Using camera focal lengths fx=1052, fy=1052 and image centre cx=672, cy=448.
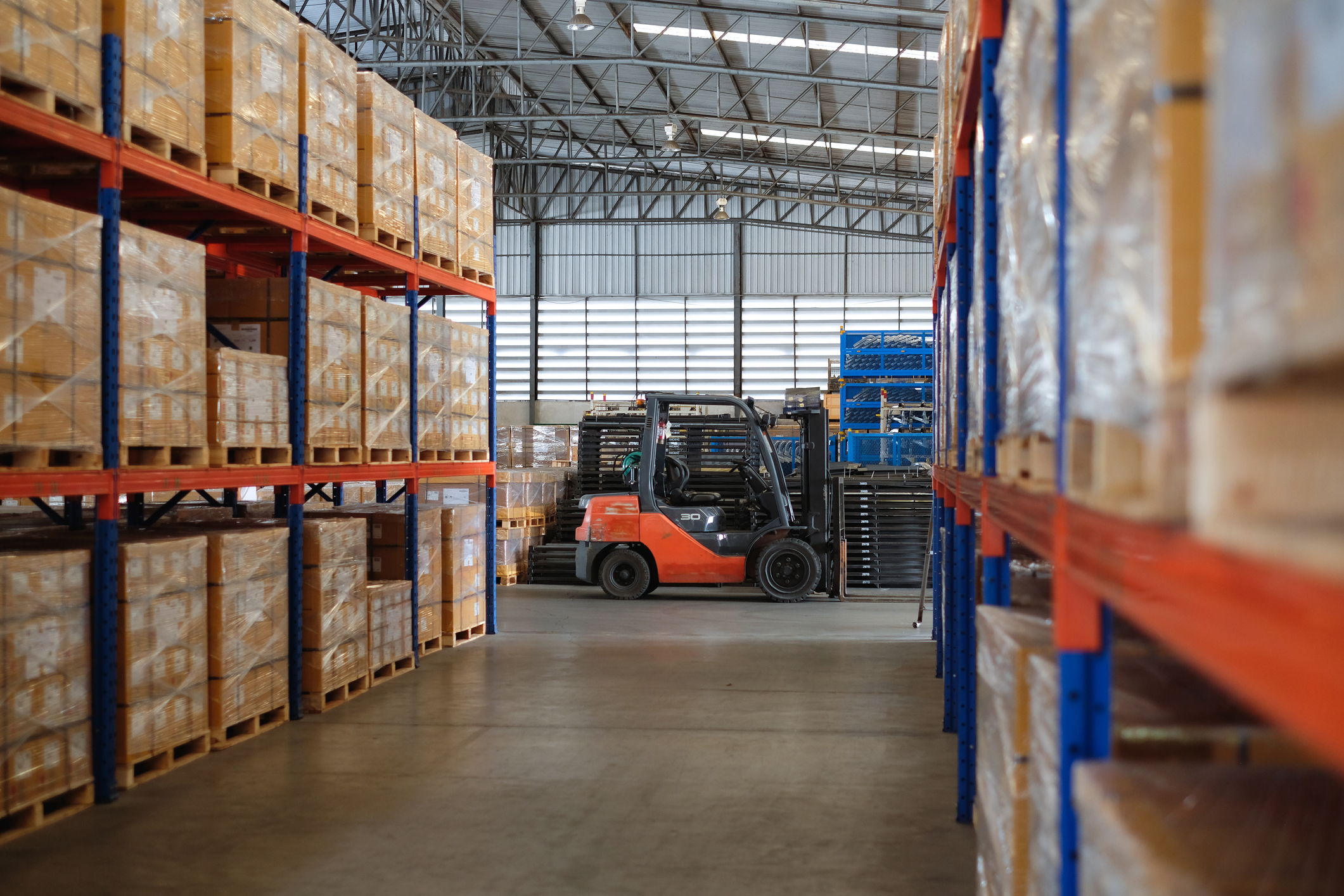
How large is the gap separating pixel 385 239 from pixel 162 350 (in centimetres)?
278

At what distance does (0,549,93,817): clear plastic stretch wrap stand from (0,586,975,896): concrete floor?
0.81 feet

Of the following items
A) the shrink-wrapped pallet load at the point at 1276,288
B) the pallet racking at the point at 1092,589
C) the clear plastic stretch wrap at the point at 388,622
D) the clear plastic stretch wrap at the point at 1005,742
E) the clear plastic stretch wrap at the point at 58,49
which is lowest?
the clear plastic stretch wrap at the point at 388,622

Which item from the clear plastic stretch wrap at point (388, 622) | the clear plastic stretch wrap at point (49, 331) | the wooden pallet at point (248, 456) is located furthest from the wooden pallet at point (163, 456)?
the clear plastic stretch wrap at point (388, 622)

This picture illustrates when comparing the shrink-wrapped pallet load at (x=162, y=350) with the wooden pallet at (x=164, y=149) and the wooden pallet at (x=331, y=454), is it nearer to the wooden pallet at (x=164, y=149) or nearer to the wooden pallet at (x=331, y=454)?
the wooden pallet at (x=164, y=149)

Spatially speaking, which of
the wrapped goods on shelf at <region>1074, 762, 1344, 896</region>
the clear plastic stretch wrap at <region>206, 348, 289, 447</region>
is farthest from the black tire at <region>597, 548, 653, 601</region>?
the wrapped goods on shelf at <region>1074, 762, 1344, 896</region>

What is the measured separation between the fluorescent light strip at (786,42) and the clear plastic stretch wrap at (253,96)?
9.54m

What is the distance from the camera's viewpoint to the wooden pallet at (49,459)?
4492mm

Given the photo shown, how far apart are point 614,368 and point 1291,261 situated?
2414 centimetres

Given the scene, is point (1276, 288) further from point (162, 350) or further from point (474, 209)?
point (474, 209)

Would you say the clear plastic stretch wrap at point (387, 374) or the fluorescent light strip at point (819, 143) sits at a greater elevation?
the fluorescent light strip at point (819, 143)

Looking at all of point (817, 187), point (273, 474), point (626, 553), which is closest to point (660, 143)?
point (817, 187)

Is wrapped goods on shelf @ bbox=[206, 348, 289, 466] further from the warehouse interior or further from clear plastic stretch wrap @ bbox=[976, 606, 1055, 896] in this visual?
clear plastic stretch wrap @ bbox=[976, 606, 1055, 896]

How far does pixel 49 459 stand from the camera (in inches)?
187

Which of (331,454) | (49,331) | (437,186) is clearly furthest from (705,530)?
(49,331)
